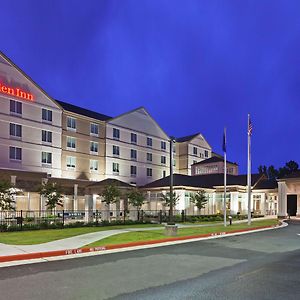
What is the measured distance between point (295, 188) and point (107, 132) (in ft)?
87.8

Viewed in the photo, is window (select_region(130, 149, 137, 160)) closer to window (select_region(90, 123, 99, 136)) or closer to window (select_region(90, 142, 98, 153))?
window (select_region(90, 142, 98, 153))

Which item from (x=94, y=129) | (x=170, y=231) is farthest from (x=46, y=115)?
(x=170, y=231)

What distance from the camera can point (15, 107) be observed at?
136 ft

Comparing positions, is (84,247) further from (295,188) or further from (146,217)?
(295,188)

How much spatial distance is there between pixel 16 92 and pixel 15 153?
22.2ft

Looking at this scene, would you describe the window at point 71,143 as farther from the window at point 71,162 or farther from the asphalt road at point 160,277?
the asphalt road at point 160,277

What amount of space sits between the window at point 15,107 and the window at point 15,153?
405 centimetres

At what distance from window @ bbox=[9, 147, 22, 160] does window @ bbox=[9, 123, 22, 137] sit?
1563 millimetres

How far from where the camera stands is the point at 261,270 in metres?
10.8

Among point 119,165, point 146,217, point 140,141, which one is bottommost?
point 146,217

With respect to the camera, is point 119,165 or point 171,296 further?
point 119,165

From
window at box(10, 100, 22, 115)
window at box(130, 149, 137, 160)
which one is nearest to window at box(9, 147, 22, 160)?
window at box(10, 100, 22, 115)

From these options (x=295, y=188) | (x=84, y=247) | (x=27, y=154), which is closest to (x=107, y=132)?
(x=27, y=154)

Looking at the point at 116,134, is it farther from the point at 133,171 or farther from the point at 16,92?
the point at 16,92
